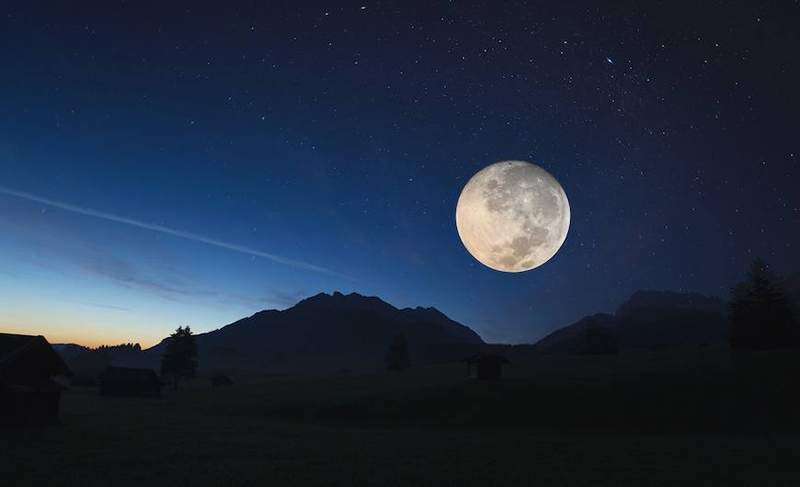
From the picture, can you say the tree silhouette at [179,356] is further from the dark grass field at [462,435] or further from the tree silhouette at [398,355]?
the tree silhouette at [398,355]

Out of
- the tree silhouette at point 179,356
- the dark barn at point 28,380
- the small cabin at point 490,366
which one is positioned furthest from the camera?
the tree silhouette at point 179,356

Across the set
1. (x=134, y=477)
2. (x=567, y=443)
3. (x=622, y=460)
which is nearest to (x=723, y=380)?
(x=567, y=443)

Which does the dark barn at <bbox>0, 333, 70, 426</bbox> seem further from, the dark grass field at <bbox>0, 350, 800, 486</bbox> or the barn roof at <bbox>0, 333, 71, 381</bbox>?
the dark grass field at <bbox>0, 350, 800, 486</bbox>

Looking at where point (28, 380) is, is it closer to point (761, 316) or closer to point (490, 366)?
point (490, 366)

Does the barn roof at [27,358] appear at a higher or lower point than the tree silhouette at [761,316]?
lower

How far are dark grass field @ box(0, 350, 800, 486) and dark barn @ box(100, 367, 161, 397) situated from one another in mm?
9604

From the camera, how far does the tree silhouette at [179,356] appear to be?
84.0 meters

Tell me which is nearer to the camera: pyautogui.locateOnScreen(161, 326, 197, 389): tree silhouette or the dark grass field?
the dark grass field

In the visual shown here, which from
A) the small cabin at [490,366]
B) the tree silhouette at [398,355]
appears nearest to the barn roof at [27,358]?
the small cabin at [490,366]

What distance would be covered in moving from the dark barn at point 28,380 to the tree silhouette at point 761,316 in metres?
75.2

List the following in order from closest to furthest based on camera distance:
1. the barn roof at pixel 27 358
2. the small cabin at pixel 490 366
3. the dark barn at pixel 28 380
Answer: the dark barn at pixel 28 380, the barn roof at pixel 27 358, the small cabin at pixel 490 366

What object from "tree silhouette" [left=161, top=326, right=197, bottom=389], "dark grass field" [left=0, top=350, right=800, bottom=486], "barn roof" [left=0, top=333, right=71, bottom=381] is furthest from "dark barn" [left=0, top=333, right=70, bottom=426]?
"tree silhouette" [left=161, top=326, right=197, bottom=389]

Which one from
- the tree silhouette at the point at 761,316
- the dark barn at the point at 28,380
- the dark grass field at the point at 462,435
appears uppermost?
the tree silhouette at the point at 761,316

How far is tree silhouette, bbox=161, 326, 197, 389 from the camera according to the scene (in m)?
84.0
